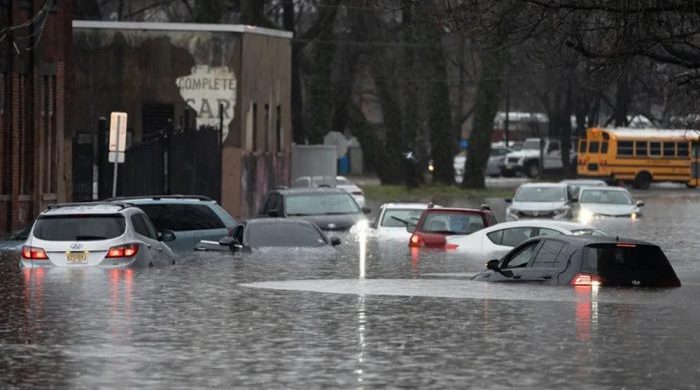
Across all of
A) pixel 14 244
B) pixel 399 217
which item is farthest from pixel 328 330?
pixel 399 217

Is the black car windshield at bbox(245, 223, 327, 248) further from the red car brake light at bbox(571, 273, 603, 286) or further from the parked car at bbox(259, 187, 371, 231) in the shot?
the red car brake light at bbox(571, 273, 603, 286)

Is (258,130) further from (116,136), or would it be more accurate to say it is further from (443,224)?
(443,224)

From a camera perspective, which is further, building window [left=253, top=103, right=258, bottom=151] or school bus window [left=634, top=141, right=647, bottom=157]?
school bus window [left=634, top=141, right=647, bottom=157]

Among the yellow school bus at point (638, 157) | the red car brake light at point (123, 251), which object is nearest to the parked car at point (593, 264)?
the red car brake light at point (123, 251)

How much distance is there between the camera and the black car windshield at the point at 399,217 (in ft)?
141

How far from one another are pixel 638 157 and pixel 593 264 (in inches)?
2663

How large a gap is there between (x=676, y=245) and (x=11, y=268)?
20.0 meters

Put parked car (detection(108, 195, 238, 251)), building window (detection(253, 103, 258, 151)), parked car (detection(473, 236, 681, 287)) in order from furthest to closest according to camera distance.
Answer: building window (detection(253, 103, 258, 151)) < parked car (detection(108, 195, 238, 251)) < parked car (detection(473, 236, 681, 287))

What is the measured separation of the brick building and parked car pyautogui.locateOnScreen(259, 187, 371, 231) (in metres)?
5.73

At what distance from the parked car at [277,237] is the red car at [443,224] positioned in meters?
3.19

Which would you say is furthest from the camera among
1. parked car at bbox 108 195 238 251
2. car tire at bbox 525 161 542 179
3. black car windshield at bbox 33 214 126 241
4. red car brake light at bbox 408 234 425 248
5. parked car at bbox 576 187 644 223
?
car tire at bbox 525 161 542 179

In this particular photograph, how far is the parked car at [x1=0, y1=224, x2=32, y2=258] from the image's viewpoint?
34062 mm

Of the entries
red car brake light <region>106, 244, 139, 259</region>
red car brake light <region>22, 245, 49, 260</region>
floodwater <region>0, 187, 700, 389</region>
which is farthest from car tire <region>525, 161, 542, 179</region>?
red car brake light <region>22, 245, 49, 260</region>

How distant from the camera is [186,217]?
35531 millimetres
